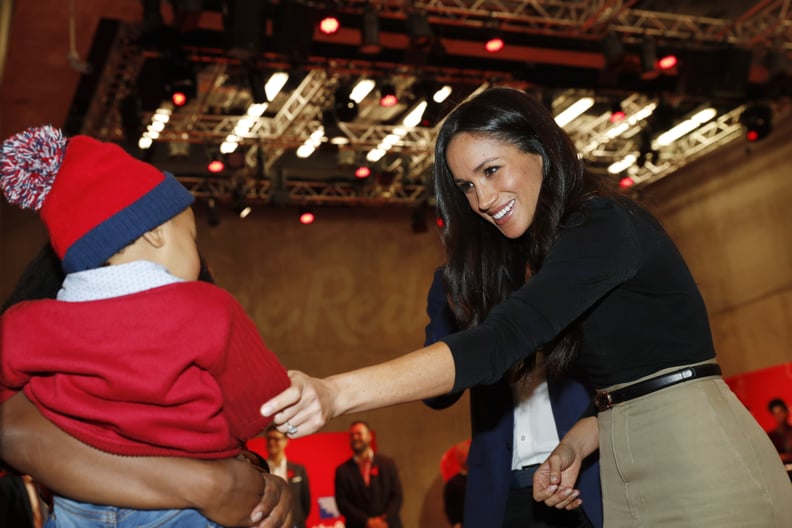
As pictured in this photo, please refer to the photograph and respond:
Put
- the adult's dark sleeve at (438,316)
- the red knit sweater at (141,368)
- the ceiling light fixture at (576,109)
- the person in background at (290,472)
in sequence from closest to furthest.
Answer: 1. the red knit sweater at (141,368)
2. the adult's dark sleeve at (438,316)
3. the person in background at (290,472)
4. the ceiling light fixture at (576,109)

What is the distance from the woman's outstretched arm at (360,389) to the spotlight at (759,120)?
32.2 ft

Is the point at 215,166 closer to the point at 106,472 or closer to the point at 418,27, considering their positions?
the point at 418,27

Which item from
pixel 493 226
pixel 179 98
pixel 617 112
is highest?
pixel 179 98

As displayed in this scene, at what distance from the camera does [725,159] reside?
477 inches

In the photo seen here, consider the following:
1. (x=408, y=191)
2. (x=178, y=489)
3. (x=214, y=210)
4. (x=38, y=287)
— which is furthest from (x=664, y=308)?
(x=408, y=191)

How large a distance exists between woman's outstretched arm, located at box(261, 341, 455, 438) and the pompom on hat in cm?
35

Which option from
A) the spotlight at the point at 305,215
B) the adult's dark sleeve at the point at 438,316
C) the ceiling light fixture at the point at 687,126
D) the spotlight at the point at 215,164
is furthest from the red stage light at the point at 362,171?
the adult's dark sleeve at the point at 438,316

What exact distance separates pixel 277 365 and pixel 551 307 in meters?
0.50

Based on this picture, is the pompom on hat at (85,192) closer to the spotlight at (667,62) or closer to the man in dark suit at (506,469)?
the man in dark suit at (506,469)

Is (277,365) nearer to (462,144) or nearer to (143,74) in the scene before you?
(462,144)

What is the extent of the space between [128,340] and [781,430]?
8.48 meters

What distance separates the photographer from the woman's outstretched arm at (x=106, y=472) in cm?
138

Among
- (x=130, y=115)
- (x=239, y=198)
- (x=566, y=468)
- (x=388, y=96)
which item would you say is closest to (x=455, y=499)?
(x=388, y=96)

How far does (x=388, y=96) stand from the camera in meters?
8.80
